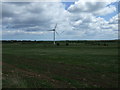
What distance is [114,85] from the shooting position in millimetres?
9633

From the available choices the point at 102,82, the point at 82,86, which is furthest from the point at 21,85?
the point at 102,82

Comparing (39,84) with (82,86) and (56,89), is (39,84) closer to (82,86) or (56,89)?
(56,89)

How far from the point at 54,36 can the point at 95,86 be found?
283ft

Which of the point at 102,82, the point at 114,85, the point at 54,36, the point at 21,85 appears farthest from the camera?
the point at 54,36

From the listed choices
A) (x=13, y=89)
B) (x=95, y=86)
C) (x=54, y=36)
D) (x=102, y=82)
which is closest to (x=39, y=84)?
(x=13, y=89)

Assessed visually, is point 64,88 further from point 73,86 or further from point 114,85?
point 114,85

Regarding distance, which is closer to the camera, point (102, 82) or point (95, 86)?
point (95, 86)

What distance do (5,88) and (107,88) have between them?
14.3 ft

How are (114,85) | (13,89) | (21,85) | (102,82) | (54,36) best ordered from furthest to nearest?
(54,36) → (102,82) → (114,85) → (21,85) → (13,89)

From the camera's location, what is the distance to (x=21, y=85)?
904 centimetres

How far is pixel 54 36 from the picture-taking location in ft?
313

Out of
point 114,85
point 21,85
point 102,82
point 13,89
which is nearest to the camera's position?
point 13,89

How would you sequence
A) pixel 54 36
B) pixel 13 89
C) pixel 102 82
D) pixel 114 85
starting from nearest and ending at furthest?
1. pixel 13 89
2. pixel 114 85
3. pixel 102 82
4. pixel 54 36

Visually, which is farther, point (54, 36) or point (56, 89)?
point (54, 36)
